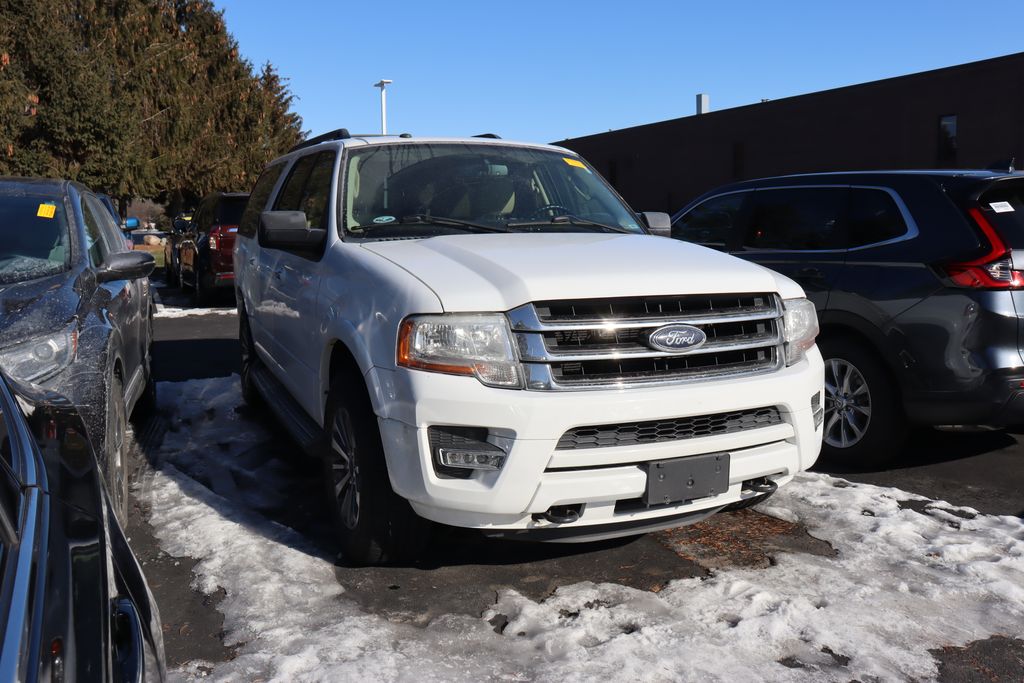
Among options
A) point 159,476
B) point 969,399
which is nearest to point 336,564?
point 159,476

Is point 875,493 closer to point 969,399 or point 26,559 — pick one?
point 969,399

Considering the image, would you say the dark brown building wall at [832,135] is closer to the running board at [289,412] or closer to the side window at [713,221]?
the side window at [713,221]

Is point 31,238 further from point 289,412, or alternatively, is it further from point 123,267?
point 289,412

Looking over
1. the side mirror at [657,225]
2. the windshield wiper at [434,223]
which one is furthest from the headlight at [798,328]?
the windshield wiper at [434,223]

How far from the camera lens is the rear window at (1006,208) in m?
4.81

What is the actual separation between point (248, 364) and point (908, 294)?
4.56 meters

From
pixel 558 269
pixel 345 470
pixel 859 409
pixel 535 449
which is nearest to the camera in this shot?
pixel 535 449

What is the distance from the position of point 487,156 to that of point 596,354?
2.05 meters

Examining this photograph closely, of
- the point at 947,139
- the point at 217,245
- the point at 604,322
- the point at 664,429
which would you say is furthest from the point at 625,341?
the point at 947,139

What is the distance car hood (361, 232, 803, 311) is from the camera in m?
3.35

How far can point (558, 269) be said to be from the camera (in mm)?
3521

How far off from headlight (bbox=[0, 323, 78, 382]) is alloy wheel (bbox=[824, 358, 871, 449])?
4175 mm

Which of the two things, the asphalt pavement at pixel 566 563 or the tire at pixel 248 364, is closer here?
the asphalt pavement at pixel 566 563

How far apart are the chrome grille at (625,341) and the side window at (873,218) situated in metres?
2.06
